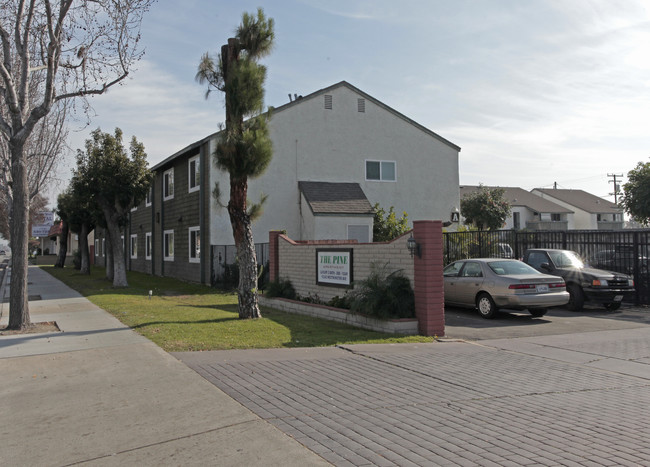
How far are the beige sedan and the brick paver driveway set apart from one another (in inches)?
107

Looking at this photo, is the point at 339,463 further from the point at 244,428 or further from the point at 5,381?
the point at 5,381

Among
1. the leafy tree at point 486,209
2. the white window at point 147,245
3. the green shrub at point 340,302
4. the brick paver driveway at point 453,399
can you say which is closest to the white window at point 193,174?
the white window at point 147,245

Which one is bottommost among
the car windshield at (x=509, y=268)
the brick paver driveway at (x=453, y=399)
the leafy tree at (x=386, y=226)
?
the brick paver driveway at (x=453, y=399)

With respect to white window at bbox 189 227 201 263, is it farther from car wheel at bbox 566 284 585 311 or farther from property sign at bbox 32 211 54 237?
property sign at bbox 32 211 54 237

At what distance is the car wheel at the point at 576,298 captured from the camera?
14934 mm

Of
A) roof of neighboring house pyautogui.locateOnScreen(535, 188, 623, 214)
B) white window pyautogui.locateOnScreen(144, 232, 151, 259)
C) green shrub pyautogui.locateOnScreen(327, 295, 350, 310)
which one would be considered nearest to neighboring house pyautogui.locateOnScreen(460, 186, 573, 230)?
roof of neighboring house pyautogui.locateOnScreen(535, 188, 623, 214)

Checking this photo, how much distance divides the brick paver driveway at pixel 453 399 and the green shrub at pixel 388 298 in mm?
1209

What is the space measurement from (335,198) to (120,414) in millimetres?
17541

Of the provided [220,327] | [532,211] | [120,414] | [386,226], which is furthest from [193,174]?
[532,211]

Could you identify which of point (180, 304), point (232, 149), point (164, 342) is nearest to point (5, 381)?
point (164, 342)

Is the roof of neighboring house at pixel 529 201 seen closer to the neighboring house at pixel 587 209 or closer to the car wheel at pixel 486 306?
the neighboring house at pixel 587 209

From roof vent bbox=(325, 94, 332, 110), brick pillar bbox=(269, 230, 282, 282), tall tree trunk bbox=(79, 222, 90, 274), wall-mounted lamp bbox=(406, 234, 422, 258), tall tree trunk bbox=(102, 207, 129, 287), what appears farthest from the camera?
tall tree trunk bbox=(79, 222, 90, 274)

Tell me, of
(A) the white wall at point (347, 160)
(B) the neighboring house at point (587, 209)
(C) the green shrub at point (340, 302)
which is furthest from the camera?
(B) the neighboring house at point (587, 209)

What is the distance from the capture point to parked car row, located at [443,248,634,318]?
506 inches
